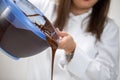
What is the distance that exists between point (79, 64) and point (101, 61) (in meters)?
0.09

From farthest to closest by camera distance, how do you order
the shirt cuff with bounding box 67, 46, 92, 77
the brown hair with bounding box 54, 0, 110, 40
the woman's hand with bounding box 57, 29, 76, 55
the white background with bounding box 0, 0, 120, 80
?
1. the white background with bounding box 0, 0, 120, 80
2. the brown hair with bounding box 54, 0, 110, 40
3. the shirt cuff with bounding box 67, 46, 92, 77
4. the woman's hand with bounding box 57, 29, 76, 55

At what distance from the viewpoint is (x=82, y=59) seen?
971 millimetres

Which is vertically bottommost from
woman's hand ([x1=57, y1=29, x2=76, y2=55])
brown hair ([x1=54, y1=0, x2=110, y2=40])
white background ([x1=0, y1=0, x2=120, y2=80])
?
white background ([x1=0, y1=0, x2=120, y2=80])

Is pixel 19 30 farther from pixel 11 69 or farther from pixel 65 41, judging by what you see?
pixel 11 69

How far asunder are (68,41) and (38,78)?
28 centimetres

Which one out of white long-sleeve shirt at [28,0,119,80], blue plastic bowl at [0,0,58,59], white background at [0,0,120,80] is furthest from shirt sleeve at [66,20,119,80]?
white background at [0,0,120,80]

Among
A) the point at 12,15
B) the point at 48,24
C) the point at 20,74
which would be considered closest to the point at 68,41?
the point at 48,24

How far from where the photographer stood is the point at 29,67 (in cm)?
109

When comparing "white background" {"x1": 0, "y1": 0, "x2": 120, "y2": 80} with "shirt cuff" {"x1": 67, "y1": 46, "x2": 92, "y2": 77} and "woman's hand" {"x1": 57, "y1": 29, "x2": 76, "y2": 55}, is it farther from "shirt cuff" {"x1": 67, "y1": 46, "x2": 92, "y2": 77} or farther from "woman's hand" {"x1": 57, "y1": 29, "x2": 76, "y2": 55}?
"woman's hand" {"x1": 57, "y1": 29, "x2": 76, "y2": 55}

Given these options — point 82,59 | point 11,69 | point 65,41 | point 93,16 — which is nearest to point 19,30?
point 65,41

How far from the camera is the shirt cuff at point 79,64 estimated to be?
3.15ft

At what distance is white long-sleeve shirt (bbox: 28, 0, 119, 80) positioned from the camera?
982 millimetres

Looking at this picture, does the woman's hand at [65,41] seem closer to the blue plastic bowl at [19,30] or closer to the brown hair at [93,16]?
the blue plastic bowl at [19,30]

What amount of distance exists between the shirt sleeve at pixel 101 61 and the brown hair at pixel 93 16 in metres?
0.03
